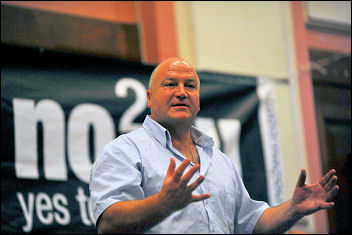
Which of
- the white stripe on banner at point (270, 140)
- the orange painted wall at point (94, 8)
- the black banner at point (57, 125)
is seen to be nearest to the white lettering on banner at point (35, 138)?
the black banner at point (57, 125)

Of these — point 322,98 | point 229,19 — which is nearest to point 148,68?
point 229,19

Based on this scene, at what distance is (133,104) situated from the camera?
401 cm

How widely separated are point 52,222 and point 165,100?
199cm

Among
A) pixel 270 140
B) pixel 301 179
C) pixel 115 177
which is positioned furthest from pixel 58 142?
pixel 301 179

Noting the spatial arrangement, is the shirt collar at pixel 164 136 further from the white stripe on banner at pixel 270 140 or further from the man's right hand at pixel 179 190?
the white stripe on banner at pixel 270 140

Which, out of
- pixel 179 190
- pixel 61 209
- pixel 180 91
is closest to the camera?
pixel 179 190

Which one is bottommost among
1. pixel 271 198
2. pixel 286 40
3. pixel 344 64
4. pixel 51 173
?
pixel 271 198

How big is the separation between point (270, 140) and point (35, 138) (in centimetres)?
182

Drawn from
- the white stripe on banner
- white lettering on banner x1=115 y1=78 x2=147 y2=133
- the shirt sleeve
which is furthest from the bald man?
the white stripe on banner

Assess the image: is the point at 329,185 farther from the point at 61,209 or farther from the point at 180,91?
the point at 61,209

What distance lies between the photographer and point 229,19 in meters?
4.66

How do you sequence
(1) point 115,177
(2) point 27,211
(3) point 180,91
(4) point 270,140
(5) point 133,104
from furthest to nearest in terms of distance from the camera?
(4) point 270,140
(5) point 133,104
(2) point 27,211
(3) point 180,91
(1) point 115,177

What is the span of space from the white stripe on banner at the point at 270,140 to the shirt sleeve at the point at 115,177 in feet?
8.94

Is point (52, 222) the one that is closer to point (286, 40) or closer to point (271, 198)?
point (271, 198)
